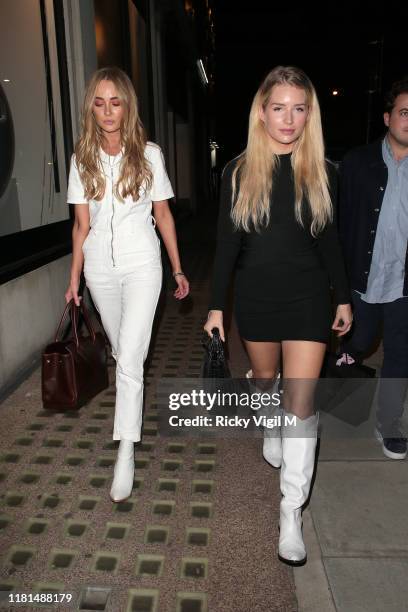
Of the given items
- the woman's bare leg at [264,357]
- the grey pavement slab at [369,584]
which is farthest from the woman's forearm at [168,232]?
the grey pavement slab at [369,584]

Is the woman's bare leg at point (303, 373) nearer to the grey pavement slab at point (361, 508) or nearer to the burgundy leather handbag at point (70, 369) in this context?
the grey pavement slab at point (361, 508)

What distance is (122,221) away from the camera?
3.00m

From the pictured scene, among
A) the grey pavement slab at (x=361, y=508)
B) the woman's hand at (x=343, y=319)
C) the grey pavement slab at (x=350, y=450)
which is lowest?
the grey pavement slab at (x=350, y=450)

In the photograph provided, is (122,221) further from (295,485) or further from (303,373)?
(295,485)

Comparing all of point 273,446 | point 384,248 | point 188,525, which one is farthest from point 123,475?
point 384,248

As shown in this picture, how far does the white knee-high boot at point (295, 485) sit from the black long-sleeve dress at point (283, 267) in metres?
0.49

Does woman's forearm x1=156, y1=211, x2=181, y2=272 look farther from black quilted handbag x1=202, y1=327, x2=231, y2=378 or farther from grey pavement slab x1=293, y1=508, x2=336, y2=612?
grey pavement slab x1=293, y1=508, x2=336, y2=612

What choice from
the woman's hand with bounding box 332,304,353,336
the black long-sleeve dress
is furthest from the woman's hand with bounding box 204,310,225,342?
the woman's hand with bounding box 332,304,353,336

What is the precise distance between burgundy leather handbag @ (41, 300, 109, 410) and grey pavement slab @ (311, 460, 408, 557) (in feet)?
5.35

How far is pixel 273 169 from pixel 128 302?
1.10 m

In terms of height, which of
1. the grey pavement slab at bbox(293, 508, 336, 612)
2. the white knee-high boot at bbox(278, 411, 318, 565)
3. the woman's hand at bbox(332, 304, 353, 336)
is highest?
the woman's hand at bbox(332, 304, 353, 336)

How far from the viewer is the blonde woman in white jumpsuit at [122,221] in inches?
116

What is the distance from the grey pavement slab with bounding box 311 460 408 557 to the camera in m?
2.65

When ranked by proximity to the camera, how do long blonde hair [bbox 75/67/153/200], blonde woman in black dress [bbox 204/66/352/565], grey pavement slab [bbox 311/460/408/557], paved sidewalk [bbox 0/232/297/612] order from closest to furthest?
paved sidewalk [bbox 0/232/297/612]
blonde woman in black dress [bbox 204/66/352/565]
grey pavement slab [bbox 311/460/408/557]
long blonde hair [bbox 75/67/153/200]
